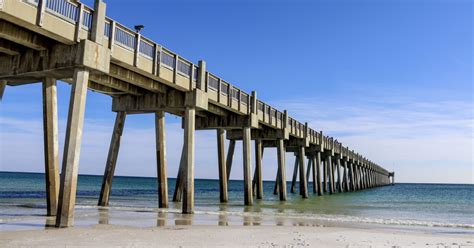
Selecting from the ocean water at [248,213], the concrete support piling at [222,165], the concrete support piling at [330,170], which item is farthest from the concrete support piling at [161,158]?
the concrete support piling at [330,170]

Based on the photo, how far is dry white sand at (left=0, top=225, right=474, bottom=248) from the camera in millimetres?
9078

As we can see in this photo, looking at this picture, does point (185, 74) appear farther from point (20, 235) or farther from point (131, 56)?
point (20, 235)

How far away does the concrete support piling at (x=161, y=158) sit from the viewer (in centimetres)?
2191

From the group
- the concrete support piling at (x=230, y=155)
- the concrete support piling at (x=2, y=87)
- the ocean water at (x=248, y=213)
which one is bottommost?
the ocean water at (x=248, y=213)

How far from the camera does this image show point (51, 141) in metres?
15.0

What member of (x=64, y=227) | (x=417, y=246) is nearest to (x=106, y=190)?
(x=64, y=227)

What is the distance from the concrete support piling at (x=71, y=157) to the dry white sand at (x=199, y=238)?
30.2 inches

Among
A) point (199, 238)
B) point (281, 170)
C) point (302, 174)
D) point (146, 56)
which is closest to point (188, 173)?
point (146, 56)

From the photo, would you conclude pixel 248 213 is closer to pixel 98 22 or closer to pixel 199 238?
pixel 199 238

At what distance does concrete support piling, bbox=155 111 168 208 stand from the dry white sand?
948 cm

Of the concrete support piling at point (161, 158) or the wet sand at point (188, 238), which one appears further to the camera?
the concrete support piling at point (161, 158)

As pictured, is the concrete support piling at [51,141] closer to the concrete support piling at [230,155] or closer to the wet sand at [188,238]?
the wet sand at [188,238]

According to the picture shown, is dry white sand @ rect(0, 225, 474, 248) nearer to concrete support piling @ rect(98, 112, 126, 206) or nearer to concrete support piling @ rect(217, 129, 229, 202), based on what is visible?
concrete support piling @ rect(98, 112, 126, 206)

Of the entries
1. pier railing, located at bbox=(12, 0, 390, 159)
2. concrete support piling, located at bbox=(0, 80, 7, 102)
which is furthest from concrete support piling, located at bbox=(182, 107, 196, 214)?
concrete support piling, located at bbox=(0, 80, 7, 102)
